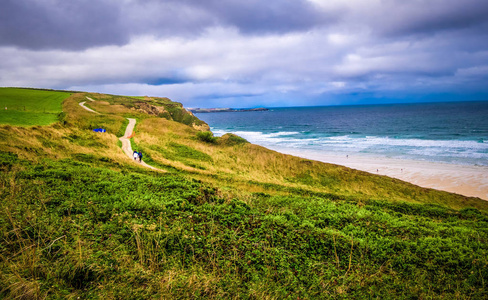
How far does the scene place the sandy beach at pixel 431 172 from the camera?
26.2 metres

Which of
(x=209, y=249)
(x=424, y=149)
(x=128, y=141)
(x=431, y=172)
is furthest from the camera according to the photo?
(x=424, y=149)

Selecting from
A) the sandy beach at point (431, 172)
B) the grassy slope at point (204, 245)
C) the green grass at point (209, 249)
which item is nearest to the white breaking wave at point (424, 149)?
the sandy beach at point (431, 172)

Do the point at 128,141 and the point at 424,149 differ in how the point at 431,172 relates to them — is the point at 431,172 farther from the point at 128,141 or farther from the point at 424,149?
the point at 128,141

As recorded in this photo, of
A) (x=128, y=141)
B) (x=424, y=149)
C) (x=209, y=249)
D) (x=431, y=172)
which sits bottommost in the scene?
(x=431, y=172)

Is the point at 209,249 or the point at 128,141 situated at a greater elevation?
the point at 128,141

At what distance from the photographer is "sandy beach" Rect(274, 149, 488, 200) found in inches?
1033

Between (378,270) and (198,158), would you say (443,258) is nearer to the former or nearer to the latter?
(378,270)

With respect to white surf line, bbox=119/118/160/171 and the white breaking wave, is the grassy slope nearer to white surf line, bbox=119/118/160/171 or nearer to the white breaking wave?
white surf line, bbox=119/118/160/171

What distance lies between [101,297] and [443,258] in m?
8.14

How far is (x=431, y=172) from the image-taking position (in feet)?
106

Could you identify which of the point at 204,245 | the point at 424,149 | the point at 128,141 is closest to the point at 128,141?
the point at 128,141

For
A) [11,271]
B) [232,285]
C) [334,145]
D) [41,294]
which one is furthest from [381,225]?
[334,145]

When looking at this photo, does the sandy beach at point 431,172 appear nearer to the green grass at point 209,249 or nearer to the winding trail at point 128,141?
the green grass at point 209,249

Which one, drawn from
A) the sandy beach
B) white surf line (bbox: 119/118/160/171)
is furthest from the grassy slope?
the sandy beach
